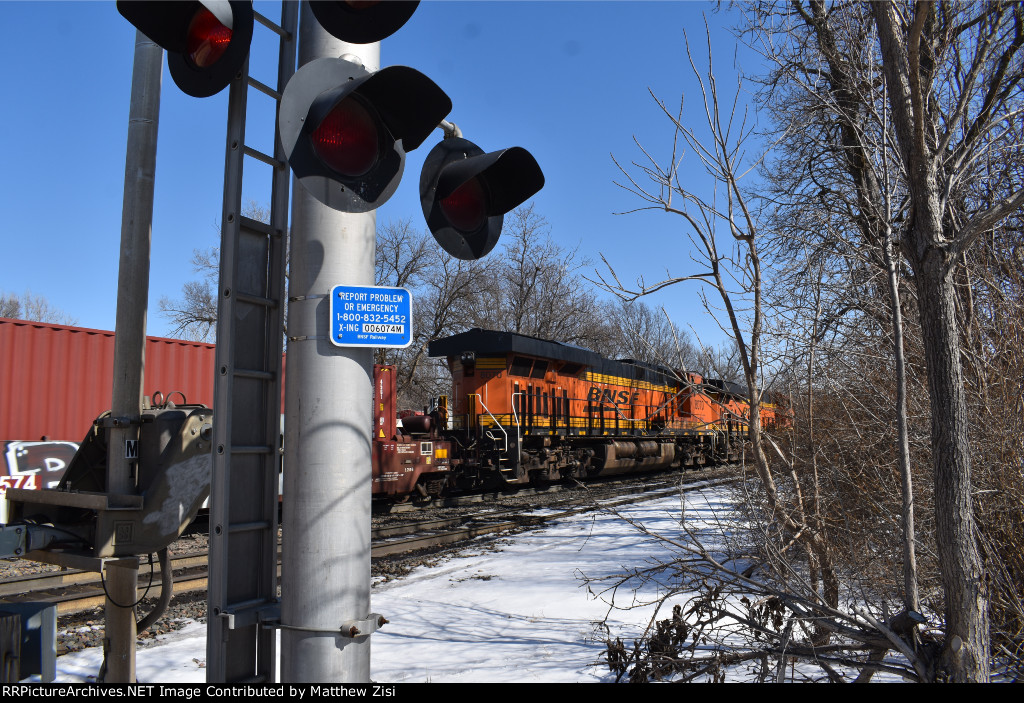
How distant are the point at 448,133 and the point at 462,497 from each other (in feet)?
47.1

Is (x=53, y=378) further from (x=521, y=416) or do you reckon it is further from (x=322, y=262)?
(x=322, y=262)

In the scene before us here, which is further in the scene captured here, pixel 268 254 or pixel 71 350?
pixel 71 350

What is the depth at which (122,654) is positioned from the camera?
11.1 feet

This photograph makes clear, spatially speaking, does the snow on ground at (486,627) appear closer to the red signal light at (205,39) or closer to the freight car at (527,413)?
the red signal light at (205,39)

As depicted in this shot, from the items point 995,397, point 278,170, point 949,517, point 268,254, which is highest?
point 278,170

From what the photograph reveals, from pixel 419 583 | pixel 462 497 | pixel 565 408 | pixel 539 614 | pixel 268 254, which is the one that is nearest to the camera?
pixel 268 254

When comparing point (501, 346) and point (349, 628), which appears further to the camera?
point (501, 346)

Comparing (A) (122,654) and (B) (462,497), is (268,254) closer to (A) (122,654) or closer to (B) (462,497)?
(A) (122,654)

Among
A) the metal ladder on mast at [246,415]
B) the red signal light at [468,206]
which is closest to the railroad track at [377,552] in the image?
the metal ladder on mast at [246,415]

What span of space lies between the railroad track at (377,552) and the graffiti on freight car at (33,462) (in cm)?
231

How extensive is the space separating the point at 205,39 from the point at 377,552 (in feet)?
27.1

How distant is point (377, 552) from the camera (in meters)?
9.88

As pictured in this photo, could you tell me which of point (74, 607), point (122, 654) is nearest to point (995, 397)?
point (122, 654)

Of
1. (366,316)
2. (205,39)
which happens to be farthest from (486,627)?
(205,39)
